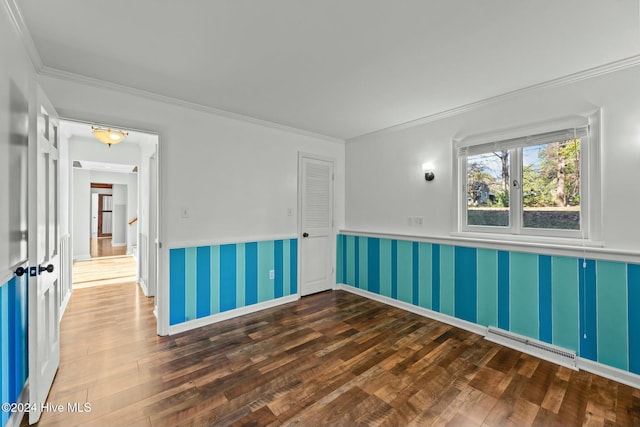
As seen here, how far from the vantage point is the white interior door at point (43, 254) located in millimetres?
1679

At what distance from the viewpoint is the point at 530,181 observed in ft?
9.30

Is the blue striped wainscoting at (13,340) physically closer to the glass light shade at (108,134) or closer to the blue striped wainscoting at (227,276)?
the blue striped wainscoting at (227,276)

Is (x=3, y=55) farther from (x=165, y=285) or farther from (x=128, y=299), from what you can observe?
(x=128, y=299)

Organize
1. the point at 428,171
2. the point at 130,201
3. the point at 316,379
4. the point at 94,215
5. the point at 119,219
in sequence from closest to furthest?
the point at 316,379, the point at 428,171, the point at 130,201, the point at 119,219, the point at 94,215

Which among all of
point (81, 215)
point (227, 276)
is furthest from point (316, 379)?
point (81, 215)

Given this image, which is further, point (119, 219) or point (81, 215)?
point (119, 219)

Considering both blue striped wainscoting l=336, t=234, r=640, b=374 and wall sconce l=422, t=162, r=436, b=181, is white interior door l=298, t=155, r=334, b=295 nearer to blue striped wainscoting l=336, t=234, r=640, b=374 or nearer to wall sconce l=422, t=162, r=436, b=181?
blue striped wainscoting l=336, t=234, r=640, b=374

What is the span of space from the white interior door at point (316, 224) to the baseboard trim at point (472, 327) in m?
0.44

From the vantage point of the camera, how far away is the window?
8.17 feet

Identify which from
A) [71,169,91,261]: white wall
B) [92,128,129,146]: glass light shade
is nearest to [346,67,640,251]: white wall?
[92,128,129,146]: glass light shade

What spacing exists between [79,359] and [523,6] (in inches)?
163

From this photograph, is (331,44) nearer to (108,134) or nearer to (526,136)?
(526,136)

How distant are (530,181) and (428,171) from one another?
3.50 ft

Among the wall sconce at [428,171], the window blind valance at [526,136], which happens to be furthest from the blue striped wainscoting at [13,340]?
the window blind valance at [526,136]
